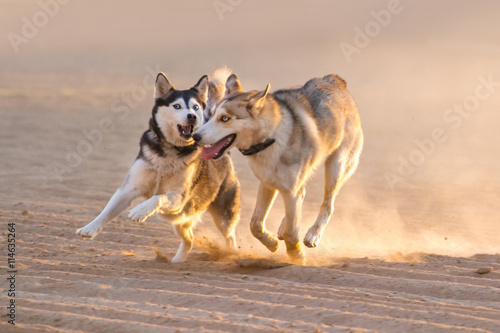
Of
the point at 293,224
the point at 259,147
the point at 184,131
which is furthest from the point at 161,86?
the point at 293,224

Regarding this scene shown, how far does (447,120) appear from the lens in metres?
17.3

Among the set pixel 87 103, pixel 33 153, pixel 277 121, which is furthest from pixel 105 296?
pixel 87 103

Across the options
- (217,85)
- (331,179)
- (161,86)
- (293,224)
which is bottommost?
(293,224)

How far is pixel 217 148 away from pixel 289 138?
70 centimetres

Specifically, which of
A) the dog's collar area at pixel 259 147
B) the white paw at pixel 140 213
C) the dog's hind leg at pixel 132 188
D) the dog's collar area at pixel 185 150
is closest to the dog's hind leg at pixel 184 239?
the dog's hind leg at pixel 132 188

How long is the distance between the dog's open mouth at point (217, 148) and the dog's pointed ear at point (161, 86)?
1048 mm

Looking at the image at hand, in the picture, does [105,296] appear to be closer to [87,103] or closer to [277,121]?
[277,121]

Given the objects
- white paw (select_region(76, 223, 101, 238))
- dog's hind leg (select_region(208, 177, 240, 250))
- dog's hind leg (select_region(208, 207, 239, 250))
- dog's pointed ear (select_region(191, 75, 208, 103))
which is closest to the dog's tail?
dog's pointed ear (select_region(191, 75, 208, 103))

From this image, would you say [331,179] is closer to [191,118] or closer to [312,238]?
[312,238]

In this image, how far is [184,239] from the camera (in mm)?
7766

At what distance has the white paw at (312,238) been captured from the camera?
723cm

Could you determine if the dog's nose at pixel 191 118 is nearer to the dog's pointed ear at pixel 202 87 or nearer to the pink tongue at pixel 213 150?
the dog's pointed ear at pixel 202 87

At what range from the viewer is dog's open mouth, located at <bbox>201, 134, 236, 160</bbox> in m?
6.21

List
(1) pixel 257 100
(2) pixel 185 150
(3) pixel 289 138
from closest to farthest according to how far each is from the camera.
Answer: (1) pixel 257 100 < (3) pixel 289 138 < (2) pixel 185 150
